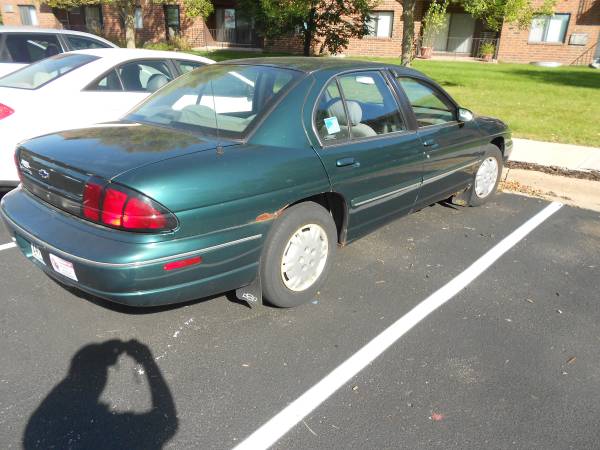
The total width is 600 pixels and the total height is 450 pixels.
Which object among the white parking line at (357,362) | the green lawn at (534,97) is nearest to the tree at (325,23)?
the green lawn at (534,97)

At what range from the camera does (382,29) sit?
2612cm

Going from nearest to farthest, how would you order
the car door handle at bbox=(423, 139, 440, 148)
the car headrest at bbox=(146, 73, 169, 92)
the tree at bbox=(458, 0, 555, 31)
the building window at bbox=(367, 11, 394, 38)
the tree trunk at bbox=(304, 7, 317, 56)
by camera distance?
1. the car door handle at bbox=(423, 139, 440, 148)
2. the car headrest at bbox=(146, 73, 169, 92)
3. the tree at bbox=(458, 0, 555, 31)
4. the tree trunk at bbox=(304, 7, 317, 56)
5. the building window at bbox=(367, 11, 394, 38)

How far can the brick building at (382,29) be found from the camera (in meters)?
24.2

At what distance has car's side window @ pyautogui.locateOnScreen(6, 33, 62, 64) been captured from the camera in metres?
7.54

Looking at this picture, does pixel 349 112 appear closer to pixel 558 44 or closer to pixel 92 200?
pixel 92 200

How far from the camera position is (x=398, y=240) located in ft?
15.5

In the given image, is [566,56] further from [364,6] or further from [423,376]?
[423,376]

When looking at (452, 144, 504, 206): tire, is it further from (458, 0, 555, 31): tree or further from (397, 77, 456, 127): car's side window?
(458, 0, 555, 31): tree

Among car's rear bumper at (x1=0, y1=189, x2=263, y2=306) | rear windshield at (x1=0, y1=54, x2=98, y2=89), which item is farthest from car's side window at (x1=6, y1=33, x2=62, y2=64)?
car's rear bumper at (x1=0, y1=189, x2=263, y2=306)

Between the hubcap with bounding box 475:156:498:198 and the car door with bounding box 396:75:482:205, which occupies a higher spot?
the car door with bounding box 396:75:482:205

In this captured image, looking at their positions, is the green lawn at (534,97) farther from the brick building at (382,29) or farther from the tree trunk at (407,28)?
the brick building at (382,29)

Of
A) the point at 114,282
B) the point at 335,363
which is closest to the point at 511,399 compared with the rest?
the point at 335,363

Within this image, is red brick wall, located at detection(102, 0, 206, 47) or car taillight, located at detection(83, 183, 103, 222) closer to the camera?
car taillight, located at detection(83, 183, 103, 222)

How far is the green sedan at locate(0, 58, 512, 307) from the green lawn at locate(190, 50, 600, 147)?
6.27m
